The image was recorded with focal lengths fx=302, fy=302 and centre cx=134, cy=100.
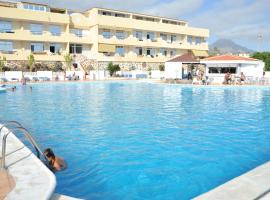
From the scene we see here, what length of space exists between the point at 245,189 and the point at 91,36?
46743 mm

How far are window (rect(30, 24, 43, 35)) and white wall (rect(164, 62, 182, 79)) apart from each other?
818 inches

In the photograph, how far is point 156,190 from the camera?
601 cm

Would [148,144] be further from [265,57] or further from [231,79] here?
[265,57]

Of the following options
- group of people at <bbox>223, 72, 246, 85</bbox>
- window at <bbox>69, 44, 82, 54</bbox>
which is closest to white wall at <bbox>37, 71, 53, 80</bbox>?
window at <bbox>69, 44, 82, 54</bbox>

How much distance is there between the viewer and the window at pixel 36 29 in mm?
43500

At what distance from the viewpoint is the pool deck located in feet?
13.9

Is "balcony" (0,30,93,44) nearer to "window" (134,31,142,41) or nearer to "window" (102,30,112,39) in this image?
"window" (102,30,112,39)

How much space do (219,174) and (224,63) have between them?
1098 inches

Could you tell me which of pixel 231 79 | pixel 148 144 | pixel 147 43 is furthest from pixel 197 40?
pixel 148 144

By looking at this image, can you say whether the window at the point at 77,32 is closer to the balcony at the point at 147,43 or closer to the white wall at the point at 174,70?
the balcony at the point at 147,43

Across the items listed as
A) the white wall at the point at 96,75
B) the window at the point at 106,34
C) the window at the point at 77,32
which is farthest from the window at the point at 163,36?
the white wall at the point at 96,75

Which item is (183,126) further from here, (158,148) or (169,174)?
(169,174)

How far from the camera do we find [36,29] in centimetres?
4384

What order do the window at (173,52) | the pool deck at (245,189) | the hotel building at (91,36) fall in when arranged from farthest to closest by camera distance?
the window at (173,52), the hotel building at (91,36), the pool deck at (245,189)
